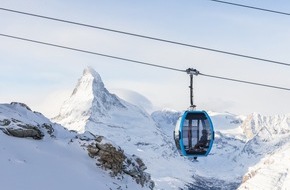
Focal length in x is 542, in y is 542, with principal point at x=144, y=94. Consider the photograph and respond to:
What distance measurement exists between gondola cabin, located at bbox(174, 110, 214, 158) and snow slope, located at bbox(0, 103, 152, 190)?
6.98 m

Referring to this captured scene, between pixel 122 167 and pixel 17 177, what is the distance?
35.8 ft

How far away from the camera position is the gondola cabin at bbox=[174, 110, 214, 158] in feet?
89.7

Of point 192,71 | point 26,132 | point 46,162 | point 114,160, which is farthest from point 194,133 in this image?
point 26,132

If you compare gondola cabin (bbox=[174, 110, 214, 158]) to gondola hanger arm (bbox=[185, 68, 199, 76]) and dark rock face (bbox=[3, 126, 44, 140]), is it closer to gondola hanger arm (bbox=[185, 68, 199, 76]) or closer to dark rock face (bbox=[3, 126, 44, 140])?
gondola hanger arm (bbox=[185, 68, 199, 76])

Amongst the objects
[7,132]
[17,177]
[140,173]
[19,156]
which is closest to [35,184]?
[17,177]

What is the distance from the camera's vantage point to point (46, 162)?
32500 millimetres

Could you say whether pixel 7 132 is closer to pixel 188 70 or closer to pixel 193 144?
pixel 193 144

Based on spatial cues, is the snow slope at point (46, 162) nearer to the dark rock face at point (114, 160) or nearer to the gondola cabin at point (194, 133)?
the dark rock face at point (114, 160)

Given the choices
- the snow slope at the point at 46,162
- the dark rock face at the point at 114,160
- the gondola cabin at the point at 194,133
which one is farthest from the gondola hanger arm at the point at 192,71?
the dark rock face at the point at 114,160

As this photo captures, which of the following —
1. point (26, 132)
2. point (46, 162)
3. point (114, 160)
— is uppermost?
point (26, 132)

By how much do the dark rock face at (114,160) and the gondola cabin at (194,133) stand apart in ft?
32.3

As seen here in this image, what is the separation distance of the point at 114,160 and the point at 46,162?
20.1 ft

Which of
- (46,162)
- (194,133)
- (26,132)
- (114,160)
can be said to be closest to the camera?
(194,133)

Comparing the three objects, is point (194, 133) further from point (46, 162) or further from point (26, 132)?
point (26, 132)
